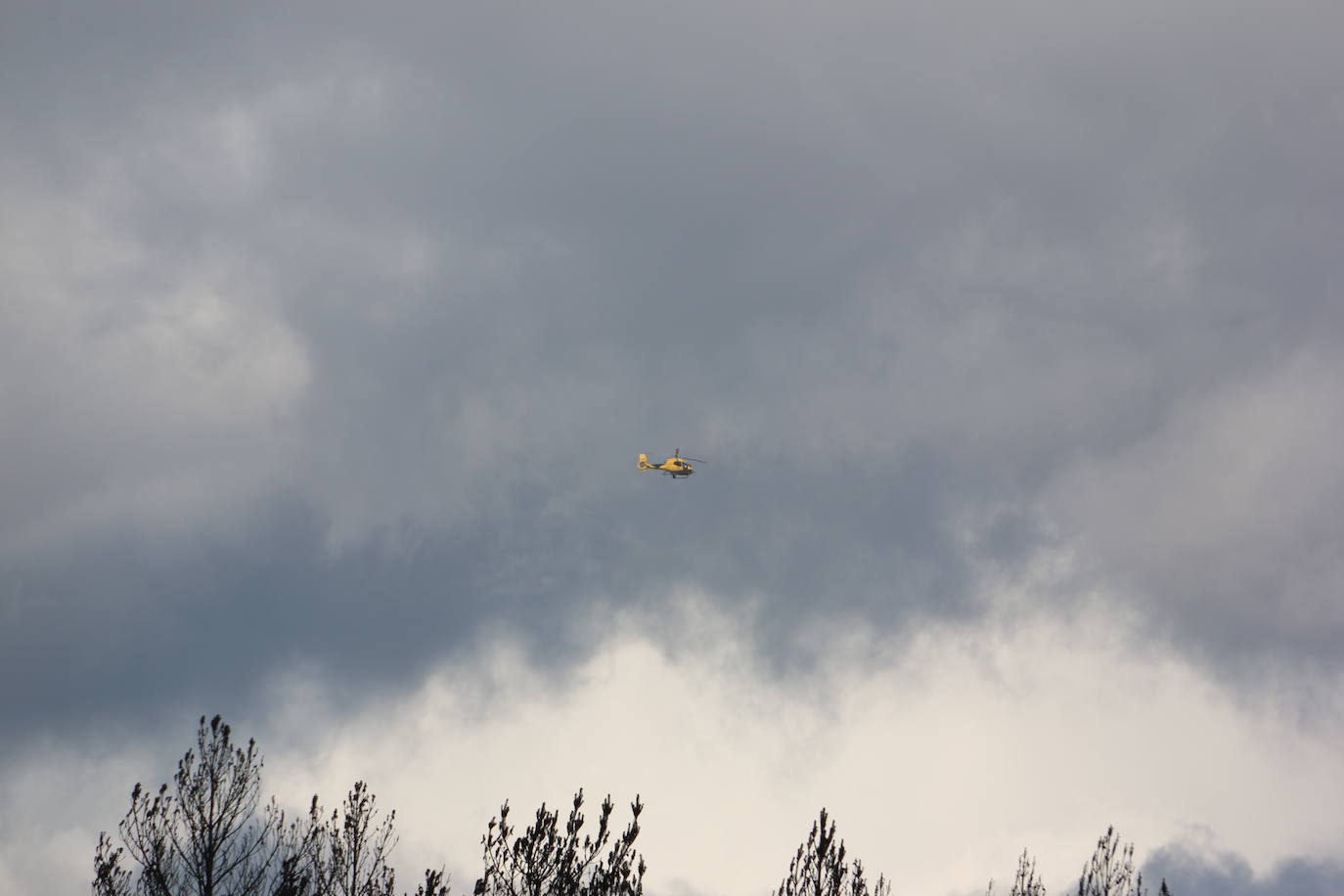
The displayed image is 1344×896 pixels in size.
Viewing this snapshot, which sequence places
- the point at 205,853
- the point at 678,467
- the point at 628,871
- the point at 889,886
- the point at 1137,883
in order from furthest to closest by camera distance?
the point at 678,467
the point at 1137,883
the point at 889,886
the point at 205,853
the point at 628,871

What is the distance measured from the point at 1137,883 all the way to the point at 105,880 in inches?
1273

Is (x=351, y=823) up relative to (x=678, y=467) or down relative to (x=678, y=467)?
down

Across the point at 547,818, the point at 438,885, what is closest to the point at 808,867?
the point at 547,818

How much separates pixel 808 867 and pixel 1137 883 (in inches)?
588

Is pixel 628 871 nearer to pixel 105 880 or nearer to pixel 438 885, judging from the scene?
pixel 438 885

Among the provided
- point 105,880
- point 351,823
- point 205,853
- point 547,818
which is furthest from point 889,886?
point 105,880

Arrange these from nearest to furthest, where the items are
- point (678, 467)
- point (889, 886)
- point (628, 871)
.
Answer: point (628, 871) → point (889, 886) → point (678, 467)

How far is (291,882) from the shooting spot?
27.6 m

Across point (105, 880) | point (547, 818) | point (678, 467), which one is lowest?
point (105, 880)

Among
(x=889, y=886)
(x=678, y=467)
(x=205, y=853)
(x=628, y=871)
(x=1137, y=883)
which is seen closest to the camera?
(x=628, y=871)

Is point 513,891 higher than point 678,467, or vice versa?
point 678,467

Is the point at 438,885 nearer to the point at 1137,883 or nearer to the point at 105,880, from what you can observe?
the point at 105,880

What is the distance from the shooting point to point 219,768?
29156mm

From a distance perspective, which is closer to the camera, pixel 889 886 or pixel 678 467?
pixel 889 886
